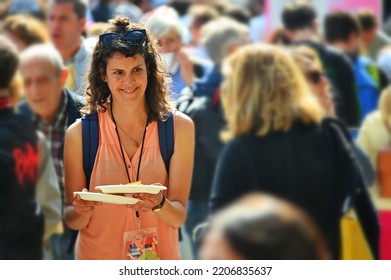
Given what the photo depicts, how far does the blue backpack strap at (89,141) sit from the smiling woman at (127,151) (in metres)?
0.01

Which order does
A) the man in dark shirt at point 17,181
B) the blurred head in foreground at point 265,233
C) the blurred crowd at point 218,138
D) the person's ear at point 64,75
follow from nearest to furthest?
the blurred head in foreground at point 265,233, the blurred crowd at point 218,138, the man in dark shirt at point 17,181, the person's ear at point 64,75

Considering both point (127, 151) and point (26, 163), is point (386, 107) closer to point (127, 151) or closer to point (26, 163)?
point (26, 163)

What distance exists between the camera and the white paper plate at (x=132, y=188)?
3670 mm

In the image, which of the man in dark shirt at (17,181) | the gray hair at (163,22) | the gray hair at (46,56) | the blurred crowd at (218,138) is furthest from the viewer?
the gray hair at (163,22)

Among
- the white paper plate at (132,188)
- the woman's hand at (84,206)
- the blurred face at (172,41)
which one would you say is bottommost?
the woman's hand at (84,206)

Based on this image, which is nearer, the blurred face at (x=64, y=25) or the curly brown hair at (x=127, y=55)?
the curly brown hair at (x=127, y=55)

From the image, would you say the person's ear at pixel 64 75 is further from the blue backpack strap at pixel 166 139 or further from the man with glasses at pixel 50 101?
the blue backpack strap at pixel 166 139

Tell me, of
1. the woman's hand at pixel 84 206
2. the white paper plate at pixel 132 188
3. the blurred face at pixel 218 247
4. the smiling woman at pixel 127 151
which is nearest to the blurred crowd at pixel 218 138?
the smiling woman at pixel 127 151

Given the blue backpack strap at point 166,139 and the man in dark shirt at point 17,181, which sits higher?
the blue backpack strap at point 166,139

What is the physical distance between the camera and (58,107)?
5.05m

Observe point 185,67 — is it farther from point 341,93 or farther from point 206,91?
point 341,93

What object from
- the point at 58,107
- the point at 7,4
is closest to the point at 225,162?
the point at 58,107

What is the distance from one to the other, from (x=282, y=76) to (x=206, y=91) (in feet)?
5.30

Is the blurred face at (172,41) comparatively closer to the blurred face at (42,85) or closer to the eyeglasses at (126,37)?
the blurred face at (42,85)
